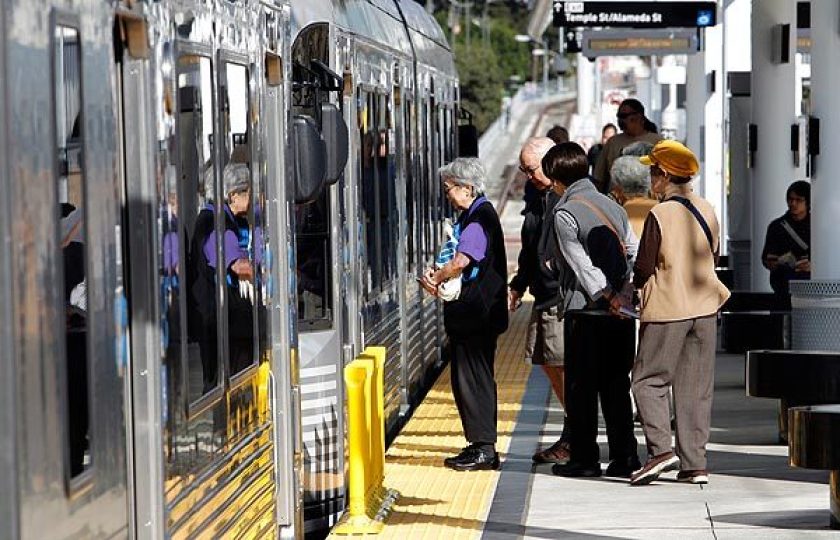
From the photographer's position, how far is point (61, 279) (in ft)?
13.0

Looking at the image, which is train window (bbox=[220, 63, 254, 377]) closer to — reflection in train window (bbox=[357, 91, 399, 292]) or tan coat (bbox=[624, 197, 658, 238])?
reflection in train window (bbox=[357, 91, 399, 292])

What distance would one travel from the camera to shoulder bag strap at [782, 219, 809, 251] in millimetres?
14539

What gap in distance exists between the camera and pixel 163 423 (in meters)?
4.79

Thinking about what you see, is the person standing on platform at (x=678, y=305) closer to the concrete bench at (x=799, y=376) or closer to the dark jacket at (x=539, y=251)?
the concrete bench at (x=799, y=376)

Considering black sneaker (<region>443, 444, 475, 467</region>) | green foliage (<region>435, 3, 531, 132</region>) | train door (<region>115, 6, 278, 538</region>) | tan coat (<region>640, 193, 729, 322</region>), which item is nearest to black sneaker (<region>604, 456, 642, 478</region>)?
black sneaker (<region>443, 444, 475, 467</region>)

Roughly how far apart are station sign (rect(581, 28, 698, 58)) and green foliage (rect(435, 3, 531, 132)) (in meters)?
72.8

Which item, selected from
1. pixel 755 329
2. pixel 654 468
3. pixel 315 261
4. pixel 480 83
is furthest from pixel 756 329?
pixel 480 83

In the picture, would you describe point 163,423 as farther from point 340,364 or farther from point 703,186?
point 703,186

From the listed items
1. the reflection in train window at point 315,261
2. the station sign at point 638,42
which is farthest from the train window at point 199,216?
the station sign at point 638,42

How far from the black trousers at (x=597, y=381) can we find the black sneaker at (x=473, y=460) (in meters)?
0.46

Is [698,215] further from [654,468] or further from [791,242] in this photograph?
[791,242]

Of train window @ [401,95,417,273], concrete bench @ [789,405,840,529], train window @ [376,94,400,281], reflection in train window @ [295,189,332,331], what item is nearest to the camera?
concrete bench @ [789,405,840,529]

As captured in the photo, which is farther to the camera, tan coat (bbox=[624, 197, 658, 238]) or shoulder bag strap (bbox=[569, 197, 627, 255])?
tan coat (bbox=[624, 197, 658, 238])

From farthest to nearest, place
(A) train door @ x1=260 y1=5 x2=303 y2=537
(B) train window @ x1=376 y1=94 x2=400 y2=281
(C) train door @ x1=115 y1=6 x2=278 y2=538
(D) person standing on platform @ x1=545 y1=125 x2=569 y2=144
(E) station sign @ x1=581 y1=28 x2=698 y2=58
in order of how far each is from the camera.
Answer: (E) station sign @ x1=581 y1=28 x2=698 y2=58
(D) person standing on platform @ x1=545 y1=125 x2=569 y2=144
(B) train window @ x1=376 y1=94 x2=400 y2=281
(A) train door @ x1=260 y1=5 x2=303 y2=537
(C) train door @ x1=115 y1=6 x2=278 y2=538
